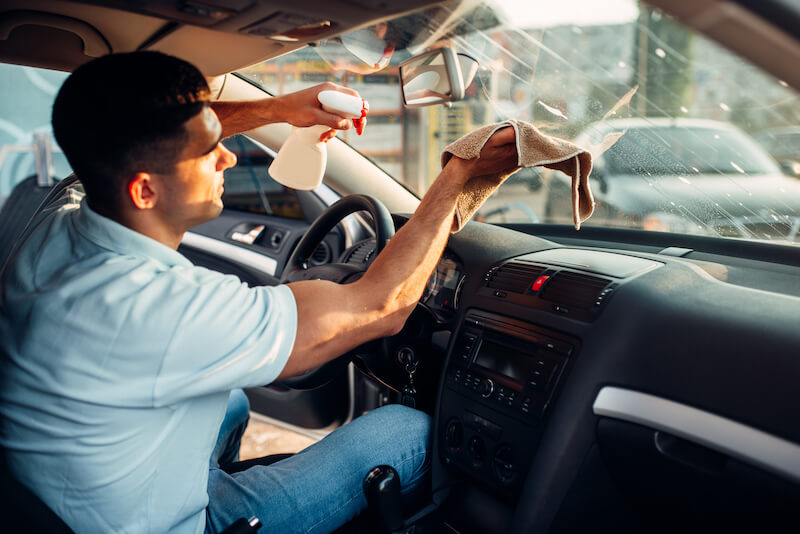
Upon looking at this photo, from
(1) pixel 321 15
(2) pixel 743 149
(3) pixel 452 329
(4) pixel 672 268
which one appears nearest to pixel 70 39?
(1) pixel 321 15

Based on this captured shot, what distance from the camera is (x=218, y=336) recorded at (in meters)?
1.04

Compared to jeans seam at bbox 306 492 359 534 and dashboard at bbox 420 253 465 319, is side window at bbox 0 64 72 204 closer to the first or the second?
dashboard at bbox 420 253 465 319

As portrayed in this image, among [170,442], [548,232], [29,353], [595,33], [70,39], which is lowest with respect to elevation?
[170,442]

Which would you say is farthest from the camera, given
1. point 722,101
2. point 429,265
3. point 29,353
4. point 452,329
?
point 452,329

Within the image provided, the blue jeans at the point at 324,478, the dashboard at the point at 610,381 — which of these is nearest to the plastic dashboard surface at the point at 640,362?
the dashboard at the point at 610,381

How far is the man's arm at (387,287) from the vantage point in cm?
119

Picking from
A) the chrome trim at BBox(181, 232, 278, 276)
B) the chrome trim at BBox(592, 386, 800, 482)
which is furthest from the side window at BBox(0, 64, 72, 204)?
the chrome trim at BBox(592, 386, 800, 482)

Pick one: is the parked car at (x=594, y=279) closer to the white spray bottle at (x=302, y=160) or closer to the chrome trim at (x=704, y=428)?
the chrome trim at (x=704, y=428)

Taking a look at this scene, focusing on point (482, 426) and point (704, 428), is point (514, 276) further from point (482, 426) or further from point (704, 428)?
point (704, 428)

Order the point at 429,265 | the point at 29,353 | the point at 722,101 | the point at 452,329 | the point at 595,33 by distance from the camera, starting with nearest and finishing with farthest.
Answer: the point at 29,353
the point at 429,265
the point at 722,101
the point at 452,329
the point at 595,33

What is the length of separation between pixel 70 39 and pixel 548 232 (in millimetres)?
1550

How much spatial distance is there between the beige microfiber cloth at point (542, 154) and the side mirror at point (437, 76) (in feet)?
1.05

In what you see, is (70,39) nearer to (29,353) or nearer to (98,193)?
(98,193)

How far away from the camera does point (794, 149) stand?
1.42 m
